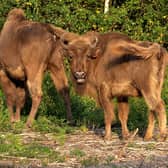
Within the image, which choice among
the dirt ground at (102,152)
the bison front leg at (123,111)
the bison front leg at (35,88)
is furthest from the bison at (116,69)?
the bison front leg at (35,88)

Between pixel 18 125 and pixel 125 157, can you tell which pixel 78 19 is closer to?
pixel 18 125

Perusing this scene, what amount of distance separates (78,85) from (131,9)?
8.20 meters

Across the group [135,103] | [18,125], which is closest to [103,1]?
[135,103]

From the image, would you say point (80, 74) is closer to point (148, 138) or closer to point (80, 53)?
point (80, 53)

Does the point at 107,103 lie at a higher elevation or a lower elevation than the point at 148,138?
higher

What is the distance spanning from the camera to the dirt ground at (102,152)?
29.4ft

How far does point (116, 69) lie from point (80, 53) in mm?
613

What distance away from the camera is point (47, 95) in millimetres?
13914

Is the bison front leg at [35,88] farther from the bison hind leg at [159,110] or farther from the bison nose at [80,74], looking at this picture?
the bison hind leg at [159,110]

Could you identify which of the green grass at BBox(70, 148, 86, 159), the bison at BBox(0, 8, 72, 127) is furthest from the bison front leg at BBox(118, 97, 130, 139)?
the green grass at BBox(70, 148, 86, 159)

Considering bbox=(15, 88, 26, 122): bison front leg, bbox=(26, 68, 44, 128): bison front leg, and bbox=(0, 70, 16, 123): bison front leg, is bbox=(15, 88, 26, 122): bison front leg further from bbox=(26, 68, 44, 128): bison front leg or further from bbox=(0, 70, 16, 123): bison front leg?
bbox=(26, 68, 44, 128): bison front leg

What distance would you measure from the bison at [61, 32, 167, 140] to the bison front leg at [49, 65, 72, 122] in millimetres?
1585

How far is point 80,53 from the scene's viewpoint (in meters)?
10.4

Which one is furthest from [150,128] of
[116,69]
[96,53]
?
[96,53]
